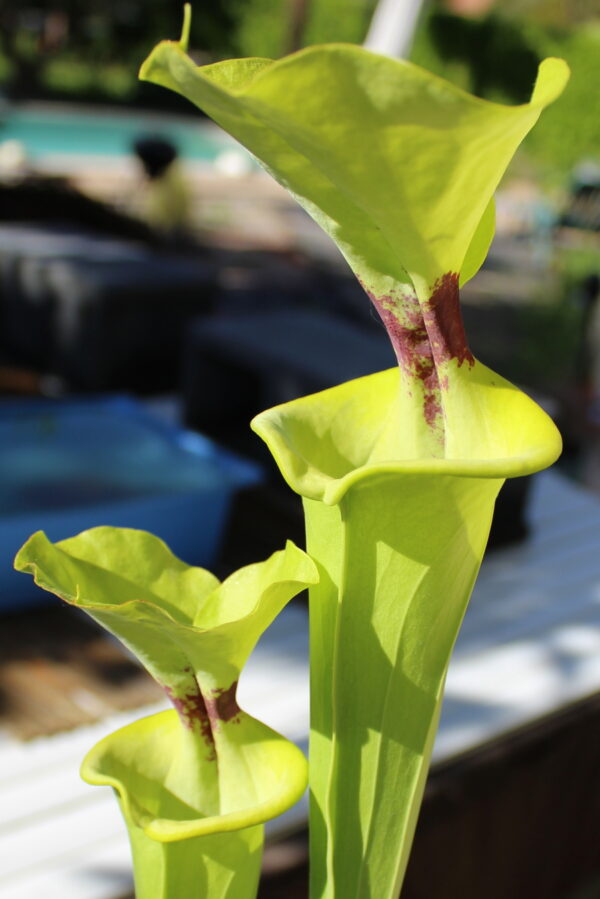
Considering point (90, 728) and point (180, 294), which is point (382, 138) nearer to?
point (90, 728)

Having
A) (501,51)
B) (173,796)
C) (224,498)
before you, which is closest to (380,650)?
(173,796)

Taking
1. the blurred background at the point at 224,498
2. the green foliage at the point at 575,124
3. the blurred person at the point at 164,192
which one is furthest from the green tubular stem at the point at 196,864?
the green foliage at the point at 575,124

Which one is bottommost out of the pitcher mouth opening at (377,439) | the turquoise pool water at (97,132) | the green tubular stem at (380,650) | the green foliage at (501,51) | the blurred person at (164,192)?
the turquoise pool water at (97,132)

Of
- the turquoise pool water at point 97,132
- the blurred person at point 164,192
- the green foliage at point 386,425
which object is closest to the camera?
the green foliage at point 386,425

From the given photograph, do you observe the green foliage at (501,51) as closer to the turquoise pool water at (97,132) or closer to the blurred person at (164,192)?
the turquoise pool water at (97,132)

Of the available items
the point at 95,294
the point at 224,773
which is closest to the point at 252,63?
the point at 224,773

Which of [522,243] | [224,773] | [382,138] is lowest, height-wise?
[522,243]
